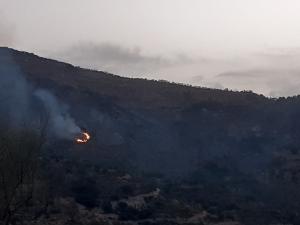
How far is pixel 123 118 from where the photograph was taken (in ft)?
262

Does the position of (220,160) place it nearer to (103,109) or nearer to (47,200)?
(103,109)

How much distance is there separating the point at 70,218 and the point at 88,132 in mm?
27177

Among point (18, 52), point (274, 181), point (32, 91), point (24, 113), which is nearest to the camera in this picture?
point (274, 181)

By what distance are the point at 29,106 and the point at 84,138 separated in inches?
334

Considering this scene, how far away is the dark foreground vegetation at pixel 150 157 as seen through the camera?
47844 millimetres

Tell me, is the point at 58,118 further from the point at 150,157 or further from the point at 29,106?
the point at 150,157

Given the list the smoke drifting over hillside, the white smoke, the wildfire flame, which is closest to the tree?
the smoke drifting over hillside

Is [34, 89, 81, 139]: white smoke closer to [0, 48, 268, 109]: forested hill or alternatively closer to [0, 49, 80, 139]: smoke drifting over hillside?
[0, 49, 80, 139]: smoke drifting over hillside

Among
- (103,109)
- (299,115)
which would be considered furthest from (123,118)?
(299,115)

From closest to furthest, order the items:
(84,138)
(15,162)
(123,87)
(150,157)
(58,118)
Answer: (15,162)
(150,157)
(84,138)
(58,118)
(123,87)

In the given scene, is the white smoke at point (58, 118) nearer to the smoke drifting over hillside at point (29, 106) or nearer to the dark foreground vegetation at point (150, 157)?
the smoke drifting over hillside at point (29, 106)

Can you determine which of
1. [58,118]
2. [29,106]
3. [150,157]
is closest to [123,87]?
[29,106]

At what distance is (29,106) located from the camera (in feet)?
255

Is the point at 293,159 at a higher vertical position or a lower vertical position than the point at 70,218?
higher
